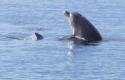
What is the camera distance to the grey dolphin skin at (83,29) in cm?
3844

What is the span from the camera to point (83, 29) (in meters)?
38.8

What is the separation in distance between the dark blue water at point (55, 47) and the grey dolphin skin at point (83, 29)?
1.65 feet

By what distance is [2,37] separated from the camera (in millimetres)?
39000

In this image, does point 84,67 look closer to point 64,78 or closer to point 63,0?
point 64,78

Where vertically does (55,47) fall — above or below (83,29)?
below

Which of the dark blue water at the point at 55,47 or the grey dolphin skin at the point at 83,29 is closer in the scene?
the dark blue water at the point at 55,47

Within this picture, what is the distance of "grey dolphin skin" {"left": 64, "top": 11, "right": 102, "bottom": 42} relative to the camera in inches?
1513

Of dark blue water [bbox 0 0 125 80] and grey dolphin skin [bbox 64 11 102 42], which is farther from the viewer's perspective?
grey dolphin skin [bbox 64 11 102 42]

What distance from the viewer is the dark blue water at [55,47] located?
3241 centimetres

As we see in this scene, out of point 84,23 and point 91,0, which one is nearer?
point 84,23

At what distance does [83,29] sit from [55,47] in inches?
98.1

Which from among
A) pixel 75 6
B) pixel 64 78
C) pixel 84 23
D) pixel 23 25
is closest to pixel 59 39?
pixel 84 23

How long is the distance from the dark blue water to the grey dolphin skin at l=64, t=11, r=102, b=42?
50 centimetres

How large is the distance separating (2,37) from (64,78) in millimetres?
8066
